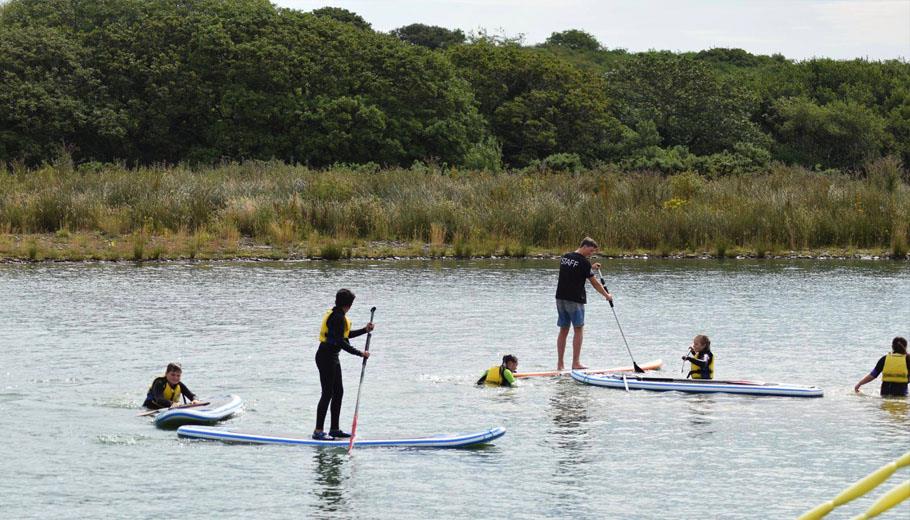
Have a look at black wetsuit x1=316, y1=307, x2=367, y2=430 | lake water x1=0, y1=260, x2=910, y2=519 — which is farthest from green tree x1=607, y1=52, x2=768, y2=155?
black wetsuit x1=316, y1=307, x2=367, y2=430

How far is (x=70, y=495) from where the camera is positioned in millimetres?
13406

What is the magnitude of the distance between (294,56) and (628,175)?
2378 centimetres

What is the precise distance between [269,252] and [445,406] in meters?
23.9

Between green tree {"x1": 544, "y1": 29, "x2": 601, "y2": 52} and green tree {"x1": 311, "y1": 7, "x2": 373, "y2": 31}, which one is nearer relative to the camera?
green tree {"x1": 311, "y1": 7, "x2": 373, "y2": 31}

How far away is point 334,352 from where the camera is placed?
15.5 meters

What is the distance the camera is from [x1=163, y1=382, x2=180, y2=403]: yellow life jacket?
57.7ft

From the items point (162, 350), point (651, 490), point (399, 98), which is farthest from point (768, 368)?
point (399, 98)

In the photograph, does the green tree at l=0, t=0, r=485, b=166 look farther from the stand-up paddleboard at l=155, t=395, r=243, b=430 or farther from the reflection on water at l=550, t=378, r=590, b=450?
the stand-up paddleboard at l=155, t=395, r=243, b=430

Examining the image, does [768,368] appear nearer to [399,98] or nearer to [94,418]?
[94,418]

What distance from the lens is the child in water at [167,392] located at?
1750 centimetres

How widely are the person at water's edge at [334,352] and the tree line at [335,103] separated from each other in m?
41.3

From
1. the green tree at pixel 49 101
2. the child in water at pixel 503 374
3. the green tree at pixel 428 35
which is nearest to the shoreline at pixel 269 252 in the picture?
the child in water at pixel 503 374

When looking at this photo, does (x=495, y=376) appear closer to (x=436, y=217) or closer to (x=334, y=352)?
(x=334, y=352)

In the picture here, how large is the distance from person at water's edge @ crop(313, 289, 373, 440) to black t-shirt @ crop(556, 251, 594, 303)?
6.21 m
